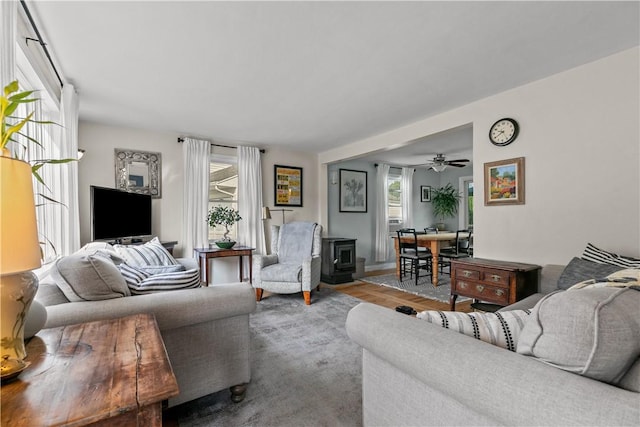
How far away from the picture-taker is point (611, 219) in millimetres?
2232

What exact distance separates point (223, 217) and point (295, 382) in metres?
2.91

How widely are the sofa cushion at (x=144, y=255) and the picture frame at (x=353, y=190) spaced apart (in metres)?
3.76

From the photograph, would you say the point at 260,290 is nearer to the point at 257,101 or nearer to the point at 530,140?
the point at 257,101

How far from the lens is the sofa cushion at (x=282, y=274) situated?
3771 millimetres

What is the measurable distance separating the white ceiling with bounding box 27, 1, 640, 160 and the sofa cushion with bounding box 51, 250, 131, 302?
1434 mm

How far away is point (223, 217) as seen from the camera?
14.3 ft

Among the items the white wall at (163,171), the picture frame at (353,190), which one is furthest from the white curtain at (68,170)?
the picture frame at (353,190)

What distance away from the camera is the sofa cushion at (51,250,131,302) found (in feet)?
4.66

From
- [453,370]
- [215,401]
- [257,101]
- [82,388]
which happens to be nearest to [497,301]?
[453,370]

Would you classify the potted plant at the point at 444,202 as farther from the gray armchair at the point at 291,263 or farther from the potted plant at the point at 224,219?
the potted plant at the point at 224,219

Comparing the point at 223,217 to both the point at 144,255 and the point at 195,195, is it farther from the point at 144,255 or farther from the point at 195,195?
the point at 144,255

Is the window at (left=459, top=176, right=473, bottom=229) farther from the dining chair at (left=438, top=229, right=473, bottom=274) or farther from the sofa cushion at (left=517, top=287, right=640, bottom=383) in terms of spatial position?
the sofa cushion at (left=517, top=287, right=640, bottom=383)

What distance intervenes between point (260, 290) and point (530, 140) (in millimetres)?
3395

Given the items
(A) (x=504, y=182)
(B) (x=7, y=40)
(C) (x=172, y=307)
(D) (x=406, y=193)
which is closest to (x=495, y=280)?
(A) (x=504, y=182)
